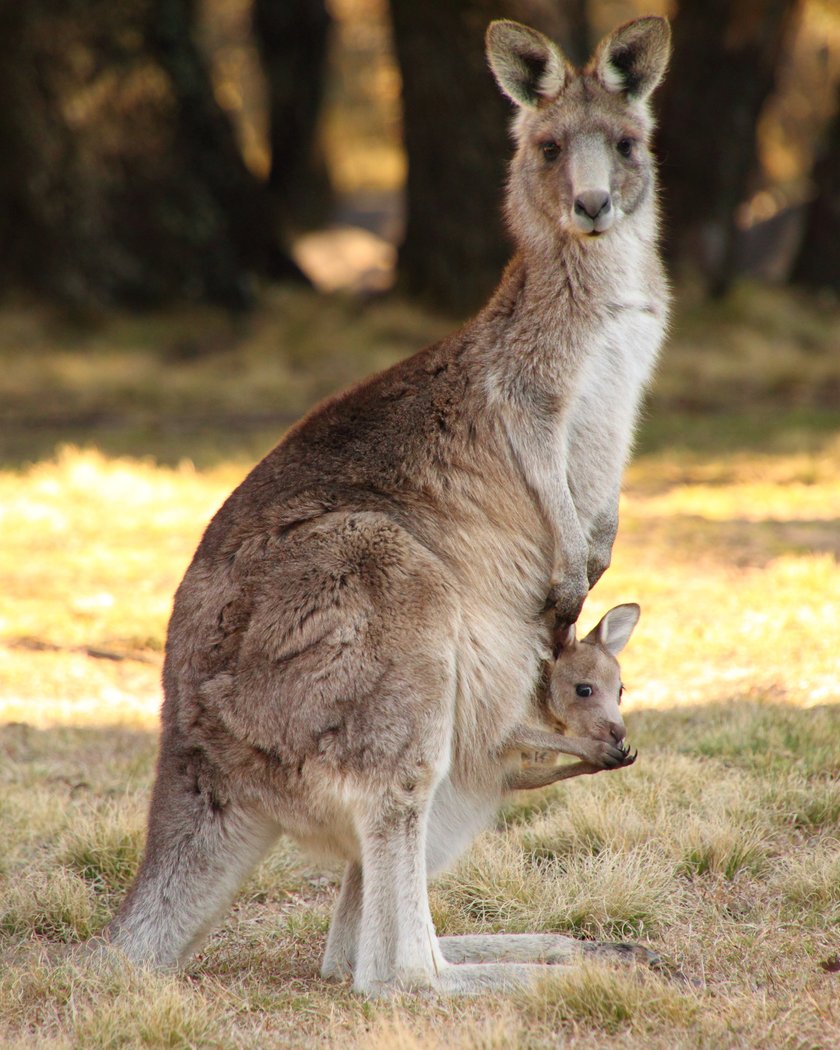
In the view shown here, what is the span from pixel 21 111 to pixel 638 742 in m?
9.15

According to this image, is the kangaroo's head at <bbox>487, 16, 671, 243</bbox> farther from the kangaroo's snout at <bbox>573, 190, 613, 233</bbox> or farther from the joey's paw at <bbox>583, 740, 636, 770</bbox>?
the joey's paw at <bbox>583, 740, 636, 770</bbox>

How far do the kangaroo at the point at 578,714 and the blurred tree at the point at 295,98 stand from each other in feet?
45.8

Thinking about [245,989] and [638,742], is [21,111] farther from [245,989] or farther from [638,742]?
[245,989]

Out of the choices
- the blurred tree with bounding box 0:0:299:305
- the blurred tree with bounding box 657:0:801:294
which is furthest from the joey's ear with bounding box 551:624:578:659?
the blurred tree with bounding box 657:0:801:294

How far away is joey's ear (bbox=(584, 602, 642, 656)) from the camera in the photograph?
3961 millimetres

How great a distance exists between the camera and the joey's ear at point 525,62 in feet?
13.3

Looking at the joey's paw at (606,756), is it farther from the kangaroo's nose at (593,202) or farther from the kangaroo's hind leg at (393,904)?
the kangaroo's nose at (593,202)

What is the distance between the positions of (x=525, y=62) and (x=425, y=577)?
5.57ft

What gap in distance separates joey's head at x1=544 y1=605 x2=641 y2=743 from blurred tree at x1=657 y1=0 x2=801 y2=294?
999 centimetres

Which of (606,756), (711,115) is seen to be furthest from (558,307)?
(711,115)

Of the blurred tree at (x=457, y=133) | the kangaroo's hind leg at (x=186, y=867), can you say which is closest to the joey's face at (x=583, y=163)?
the kangaroo's hind leg at (x=186, y=867)

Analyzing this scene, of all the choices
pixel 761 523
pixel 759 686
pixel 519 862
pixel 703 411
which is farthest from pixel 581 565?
pixel 703 411

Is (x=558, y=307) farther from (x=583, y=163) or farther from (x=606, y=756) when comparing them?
(x=606, y=756)

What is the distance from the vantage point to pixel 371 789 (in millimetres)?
3213
